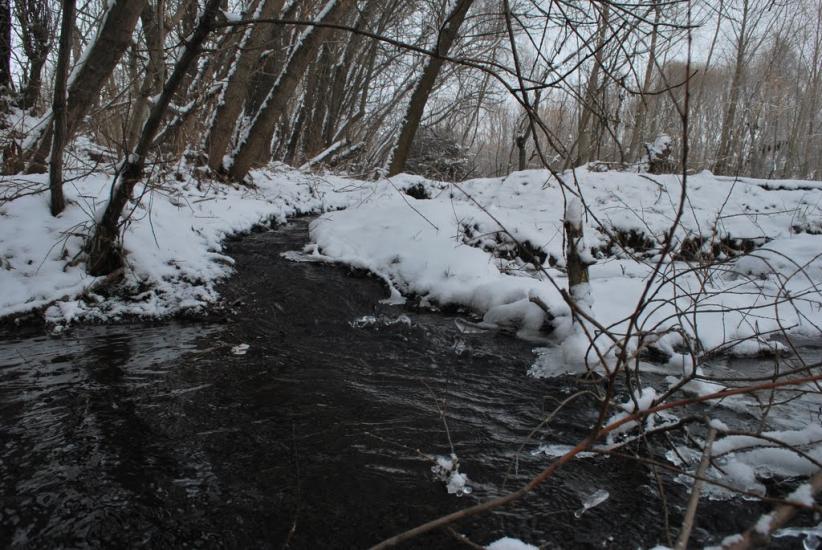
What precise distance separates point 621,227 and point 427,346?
15.7 feet

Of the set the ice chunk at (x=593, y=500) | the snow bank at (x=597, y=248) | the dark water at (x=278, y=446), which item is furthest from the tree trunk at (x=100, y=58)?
the ice chunk at (x=593, y=500)

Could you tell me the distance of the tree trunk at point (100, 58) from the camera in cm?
403

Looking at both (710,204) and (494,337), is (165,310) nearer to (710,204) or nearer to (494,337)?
(494,337)

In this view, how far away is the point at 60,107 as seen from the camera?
3.57m

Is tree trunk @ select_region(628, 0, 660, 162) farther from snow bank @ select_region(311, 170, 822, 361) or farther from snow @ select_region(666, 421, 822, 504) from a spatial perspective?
snow @ select_region(666, 421, 822, 504)

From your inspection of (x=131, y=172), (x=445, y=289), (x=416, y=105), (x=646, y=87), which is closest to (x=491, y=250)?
(x=445, y=289)

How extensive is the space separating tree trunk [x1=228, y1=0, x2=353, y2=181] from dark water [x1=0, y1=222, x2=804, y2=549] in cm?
588

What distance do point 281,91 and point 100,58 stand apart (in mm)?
4578

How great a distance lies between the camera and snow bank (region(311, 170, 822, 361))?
4215 millimetres

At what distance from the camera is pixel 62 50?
3.40 metres

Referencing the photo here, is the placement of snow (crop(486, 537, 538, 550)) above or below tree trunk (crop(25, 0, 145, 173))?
below

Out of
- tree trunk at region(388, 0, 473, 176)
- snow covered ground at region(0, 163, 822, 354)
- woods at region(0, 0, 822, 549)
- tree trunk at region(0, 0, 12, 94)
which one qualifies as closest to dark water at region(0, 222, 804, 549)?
woods at region(0, 0, 822, 549)

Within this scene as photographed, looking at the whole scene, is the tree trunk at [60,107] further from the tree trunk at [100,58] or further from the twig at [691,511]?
the twig at [691,511]

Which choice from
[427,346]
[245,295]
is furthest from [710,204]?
[245,295]
